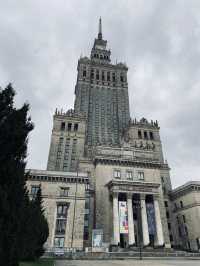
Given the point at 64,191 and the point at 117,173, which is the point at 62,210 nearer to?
the point at 64,191

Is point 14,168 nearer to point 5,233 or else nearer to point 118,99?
point 5,233

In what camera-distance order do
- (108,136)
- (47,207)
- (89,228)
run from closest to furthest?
1. (47,207)
2. (89,228)
3. (108,136)

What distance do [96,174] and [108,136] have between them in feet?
107

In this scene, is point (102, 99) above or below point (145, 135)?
above

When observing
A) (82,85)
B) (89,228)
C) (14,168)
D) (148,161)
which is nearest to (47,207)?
(89,228)

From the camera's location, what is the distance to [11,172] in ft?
44.7

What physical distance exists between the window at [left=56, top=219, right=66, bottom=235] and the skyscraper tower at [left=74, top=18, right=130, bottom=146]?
3962cm

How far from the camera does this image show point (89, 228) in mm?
58062

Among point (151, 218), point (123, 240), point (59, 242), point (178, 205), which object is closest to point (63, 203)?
point (59, 242)

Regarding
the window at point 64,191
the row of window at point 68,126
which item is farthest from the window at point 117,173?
the row of window at point 68,126

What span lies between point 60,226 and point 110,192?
14573 mm

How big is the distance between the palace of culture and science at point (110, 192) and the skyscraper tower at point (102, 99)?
628 mm

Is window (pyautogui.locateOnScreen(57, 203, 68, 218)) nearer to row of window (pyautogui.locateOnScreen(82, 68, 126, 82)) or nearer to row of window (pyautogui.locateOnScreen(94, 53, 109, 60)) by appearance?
row of window (pyautogui.locateOnScreen(82, 68, 126, 82))

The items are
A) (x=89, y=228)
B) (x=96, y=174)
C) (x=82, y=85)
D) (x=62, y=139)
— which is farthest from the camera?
(x=82, y=85)
